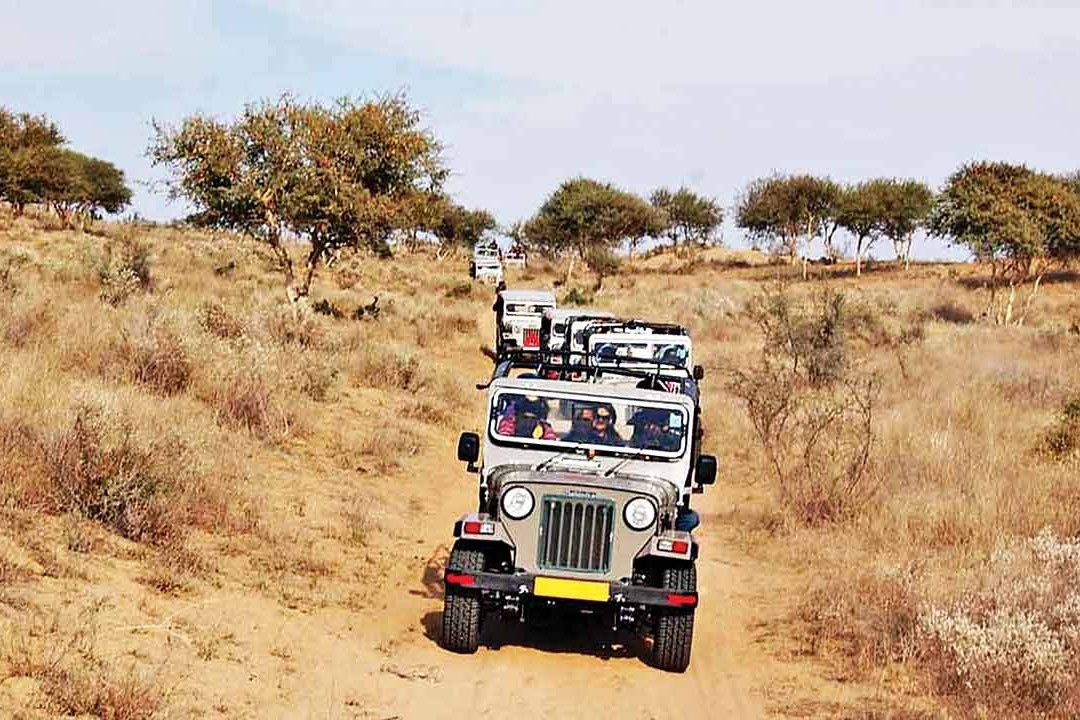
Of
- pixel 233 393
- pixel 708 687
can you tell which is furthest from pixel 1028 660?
pixel 233 393

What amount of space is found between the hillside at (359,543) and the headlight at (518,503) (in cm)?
116

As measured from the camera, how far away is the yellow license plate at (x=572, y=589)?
8.30 m

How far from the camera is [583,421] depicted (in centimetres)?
966

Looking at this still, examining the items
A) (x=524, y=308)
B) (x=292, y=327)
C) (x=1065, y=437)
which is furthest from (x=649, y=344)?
(x=524, y=308)

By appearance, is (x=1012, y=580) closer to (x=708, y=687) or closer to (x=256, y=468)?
(x=708, y=687)

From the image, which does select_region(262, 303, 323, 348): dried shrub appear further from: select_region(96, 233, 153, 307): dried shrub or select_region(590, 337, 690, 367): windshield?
select_region(590, 337, 690, 367): windshield

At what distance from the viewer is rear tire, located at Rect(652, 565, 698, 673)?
27.5ft

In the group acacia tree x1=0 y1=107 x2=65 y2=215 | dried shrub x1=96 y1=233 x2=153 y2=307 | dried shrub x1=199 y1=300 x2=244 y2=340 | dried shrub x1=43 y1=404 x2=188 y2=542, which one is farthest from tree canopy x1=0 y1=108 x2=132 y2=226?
dried shrub x1=43 y1=404 x2=188 y2=542

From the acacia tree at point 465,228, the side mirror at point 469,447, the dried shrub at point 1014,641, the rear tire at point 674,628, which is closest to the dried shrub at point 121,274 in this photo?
the side mirror at point 469,447

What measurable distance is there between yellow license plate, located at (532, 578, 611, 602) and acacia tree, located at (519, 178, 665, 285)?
188ft

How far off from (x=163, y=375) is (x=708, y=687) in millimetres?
9369

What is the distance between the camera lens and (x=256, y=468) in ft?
45.8

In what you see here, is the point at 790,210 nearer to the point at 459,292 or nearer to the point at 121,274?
the point at 459,292

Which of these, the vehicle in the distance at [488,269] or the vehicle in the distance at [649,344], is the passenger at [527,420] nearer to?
the vehicle in the distance at [649,344]
